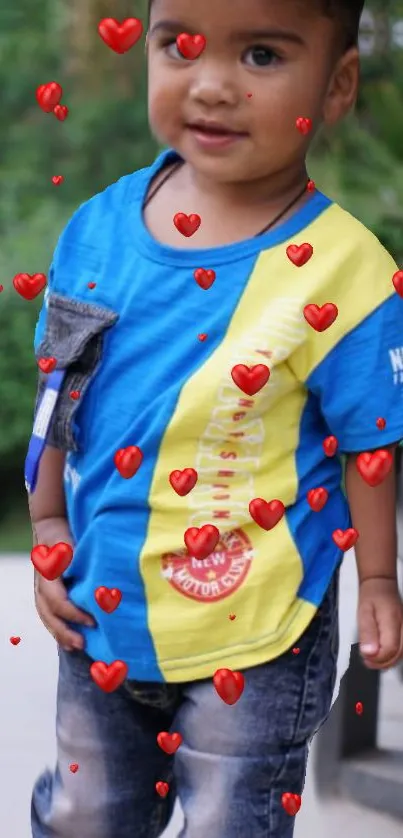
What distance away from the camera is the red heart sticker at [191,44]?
21.7 inches

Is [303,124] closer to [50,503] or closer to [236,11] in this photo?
[236,11]

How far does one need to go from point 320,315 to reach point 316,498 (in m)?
0.08

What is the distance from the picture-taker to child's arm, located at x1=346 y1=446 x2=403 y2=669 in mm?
617

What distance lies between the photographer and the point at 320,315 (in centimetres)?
58

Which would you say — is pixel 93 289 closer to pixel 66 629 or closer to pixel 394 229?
pixel 66 629

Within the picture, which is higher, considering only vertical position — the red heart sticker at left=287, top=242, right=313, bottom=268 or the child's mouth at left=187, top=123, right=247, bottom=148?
the child's mouth at left=187, top=123, right=247, bottom=148

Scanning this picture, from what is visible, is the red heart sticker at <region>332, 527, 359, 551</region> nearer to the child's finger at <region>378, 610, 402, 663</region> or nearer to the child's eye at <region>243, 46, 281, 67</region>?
the child's finger at <region>378, 610, 402, 663</region>

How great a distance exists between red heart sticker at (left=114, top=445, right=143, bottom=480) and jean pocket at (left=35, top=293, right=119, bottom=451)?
0.03 m

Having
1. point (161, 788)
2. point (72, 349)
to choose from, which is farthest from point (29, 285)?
point (161, 788)

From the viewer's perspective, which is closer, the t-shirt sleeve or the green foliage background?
the t-shirt sleeve

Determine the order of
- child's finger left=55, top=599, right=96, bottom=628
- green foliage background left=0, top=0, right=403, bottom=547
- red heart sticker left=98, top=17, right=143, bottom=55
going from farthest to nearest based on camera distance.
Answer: green foliage background left=0, top=0, right=403, bottom=547 < child's finger left=55, top=599, right=96, bottom=628 < red heart sticker left=98, top=17, right=143, bottom=55

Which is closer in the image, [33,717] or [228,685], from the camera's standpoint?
[228,685]

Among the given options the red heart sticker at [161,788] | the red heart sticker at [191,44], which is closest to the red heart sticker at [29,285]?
the red heart sticker at [191,44]

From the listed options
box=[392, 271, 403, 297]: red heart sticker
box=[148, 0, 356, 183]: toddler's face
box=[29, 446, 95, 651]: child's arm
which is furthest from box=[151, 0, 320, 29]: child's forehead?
box=[29, 446, 95, 651]: child's arm
